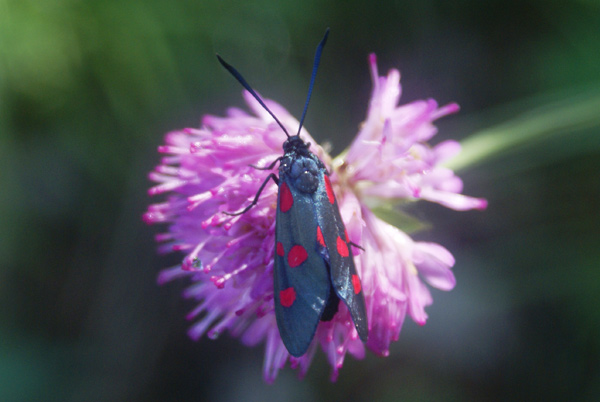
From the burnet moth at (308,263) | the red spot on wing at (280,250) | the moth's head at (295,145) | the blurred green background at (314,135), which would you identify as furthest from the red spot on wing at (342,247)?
the blurred green background at (314,135)

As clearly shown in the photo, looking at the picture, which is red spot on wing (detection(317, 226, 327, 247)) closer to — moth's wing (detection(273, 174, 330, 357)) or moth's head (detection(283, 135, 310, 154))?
moth's wing (detection(273, 174, 330, 357))

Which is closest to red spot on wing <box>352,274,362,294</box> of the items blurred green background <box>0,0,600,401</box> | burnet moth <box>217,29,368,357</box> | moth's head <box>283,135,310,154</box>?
burnet moth <box>217,29,368,357</box>

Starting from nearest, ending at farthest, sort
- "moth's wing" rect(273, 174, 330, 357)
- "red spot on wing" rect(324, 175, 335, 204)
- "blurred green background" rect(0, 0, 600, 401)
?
"moth's wing" rect(273, 174, 330, 357), "red spot on wing" rect(324, 175, 335, 204), "blurred green background" rect(0, 0, 600, 401)

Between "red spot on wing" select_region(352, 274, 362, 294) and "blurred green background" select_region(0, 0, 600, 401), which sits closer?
"red spot on wing" select_region(352, 274, 362, 294)

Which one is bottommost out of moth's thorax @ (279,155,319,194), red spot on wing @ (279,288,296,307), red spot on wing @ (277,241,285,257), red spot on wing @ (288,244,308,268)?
red spot on wing @ (279,288,296,307)

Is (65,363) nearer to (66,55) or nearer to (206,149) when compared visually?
(66,55)

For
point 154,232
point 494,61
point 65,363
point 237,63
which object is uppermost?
point 237,63

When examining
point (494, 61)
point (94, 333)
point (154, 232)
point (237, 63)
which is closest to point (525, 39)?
point (494, 61)


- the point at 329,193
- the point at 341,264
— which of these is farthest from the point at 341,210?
the point at 341,264
